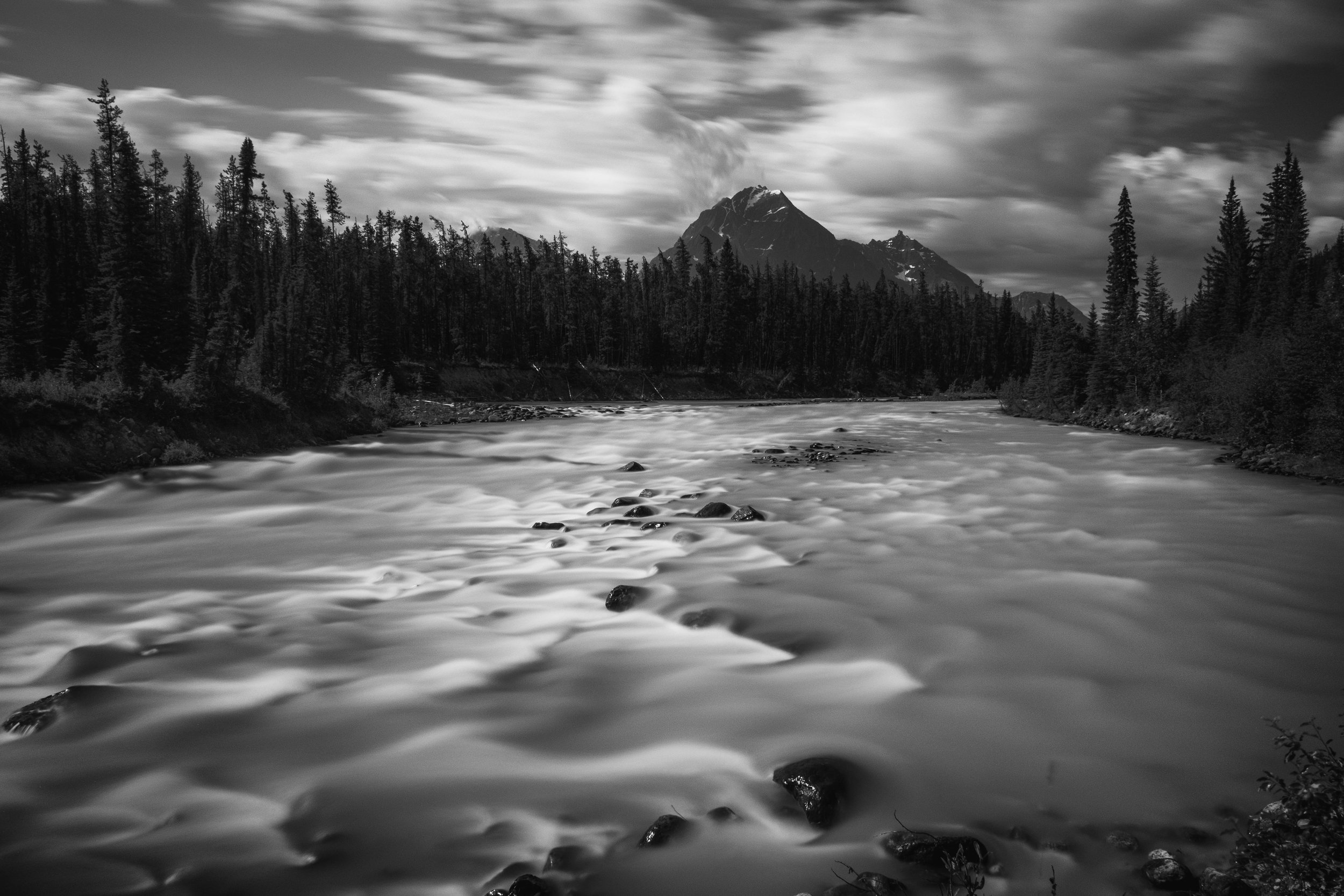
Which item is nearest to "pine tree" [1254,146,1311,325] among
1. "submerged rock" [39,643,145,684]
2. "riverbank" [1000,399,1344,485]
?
"riverbank" [1000,399,1344,485]

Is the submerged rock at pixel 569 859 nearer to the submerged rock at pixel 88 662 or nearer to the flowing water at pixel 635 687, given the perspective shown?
the flowing water at pixel 635 687

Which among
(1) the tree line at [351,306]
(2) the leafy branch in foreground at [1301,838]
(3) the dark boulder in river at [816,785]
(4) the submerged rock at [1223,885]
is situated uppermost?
(1) the tree line at [351,306]

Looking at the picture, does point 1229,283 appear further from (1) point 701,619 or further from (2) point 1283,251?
(1) point 701,619

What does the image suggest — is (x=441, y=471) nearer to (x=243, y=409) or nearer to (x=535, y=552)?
(x=243, y=409)

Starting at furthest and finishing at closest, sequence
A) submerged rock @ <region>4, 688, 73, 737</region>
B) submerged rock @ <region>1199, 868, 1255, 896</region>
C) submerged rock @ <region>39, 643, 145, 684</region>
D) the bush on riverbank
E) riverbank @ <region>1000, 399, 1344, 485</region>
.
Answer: riverbank @ <region>1000, 399, 1344, 485</region> → the bush on riverbank → submerged rock @ <region>39, 643, 145, 684</region> → submerged rock @ <region>4, 688, 73, 737</region> → submerged rock @ <region>1199, 868, 1255, 896</region>

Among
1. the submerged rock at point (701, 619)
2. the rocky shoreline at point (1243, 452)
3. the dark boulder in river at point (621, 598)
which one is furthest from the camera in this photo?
the rocky shoreline at point (1243, 452)

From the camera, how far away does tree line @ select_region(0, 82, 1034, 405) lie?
3791 cm

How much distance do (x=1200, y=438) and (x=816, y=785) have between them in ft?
131

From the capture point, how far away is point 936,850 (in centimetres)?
486

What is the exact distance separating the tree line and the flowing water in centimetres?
1898

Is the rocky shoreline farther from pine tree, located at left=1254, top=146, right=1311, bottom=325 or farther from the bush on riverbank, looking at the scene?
the bush on riverbank

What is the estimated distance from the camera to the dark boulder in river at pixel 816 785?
17.9ft

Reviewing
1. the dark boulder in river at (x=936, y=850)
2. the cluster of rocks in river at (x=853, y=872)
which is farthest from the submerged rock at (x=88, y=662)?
the dark boulder in river at (x=936, y=850)

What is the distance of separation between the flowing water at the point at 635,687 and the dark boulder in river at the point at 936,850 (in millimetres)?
128
